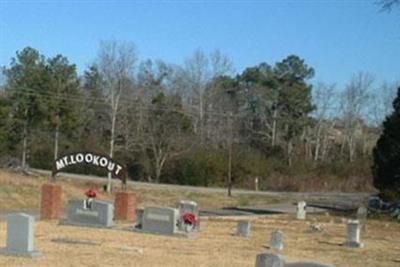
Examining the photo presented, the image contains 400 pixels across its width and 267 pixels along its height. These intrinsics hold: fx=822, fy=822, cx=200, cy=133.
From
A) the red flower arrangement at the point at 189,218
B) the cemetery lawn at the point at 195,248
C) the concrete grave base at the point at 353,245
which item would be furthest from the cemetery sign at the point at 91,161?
the concrete grave base at the point at 353,245

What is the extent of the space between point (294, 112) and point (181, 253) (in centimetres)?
7678

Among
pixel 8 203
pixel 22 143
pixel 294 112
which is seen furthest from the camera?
pixel 294 112

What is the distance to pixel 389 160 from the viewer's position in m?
43.2

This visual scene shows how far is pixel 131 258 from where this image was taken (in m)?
17.4

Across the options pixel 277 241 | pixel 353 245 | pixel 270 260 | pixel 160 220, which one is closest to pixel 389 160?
pixel 353 245

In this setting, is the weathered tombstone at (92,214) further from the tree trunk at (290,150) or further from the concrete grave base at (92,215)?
the tree trunk at (290,150)

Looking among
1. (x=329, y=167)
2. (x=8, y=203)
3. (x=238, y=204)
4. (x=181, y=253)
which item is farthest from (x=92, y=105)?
(x=181, y=253)

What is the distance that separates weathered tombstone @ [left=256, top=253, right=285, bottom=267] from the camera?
9203mm

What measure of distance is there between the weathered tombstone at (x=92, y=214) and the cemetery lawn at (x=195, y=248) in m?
0.58

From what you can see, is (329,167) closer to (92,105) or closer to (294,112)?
(294,112)

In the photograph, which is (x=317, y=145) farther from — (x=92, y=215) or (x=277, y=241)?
(x=277, y=241)

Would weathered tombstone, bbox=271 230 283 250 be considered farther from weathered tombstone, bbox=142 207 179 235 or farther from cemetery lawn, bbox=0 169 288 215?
cemetery lawn, bbox=0 169 288 215

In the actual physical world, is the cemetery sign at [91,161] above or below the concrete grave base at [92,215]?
above

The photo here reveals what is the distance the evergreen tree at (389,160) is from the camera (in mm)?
43031
